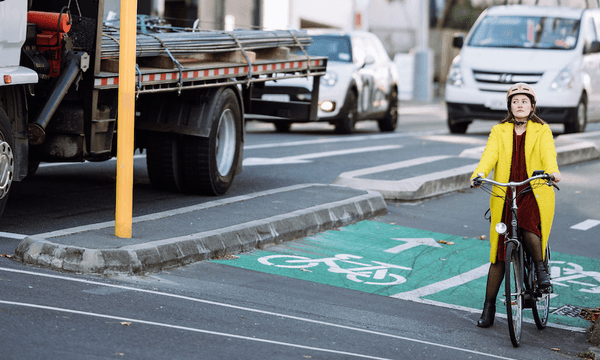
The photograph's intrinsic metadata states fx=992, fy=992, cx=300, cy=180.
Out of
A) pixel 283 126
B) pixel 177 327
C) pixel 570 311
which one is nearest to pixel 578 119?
pixel 283 126

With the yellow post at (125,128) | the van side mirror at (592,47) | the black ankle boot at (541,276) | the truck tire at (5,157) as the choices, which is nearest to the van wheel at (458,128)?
the van side mirror at (592,47)

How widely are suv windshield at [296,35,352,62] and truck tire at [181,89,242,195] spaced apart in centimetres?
861

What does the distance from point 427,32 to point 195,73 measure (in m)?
38.0

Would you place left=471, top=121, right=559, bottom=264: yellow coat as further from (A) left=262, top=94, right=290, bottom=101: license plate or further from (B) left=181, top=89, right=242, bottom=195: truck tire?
(A) left=262, top=94, right=290, bottom=101: license plate

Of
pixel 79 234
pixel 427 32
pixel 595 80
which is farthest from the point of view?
pixel 427 32

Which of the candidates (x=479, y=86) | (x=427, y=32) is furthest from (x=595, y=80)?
(x=427, y=32)

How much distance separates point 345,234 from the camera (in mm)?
9000

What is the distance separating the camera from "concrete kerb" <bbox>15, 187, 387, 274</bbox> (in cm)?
656

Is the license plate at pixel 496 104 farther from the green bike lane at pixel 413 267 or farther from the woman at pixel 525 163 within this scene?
the woman at pixel 525 163

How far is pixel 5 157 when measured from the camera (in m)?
7.26

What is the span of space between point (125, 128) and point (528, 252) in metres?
2.97

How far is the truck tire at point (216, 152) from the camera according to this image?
9641 millimetres

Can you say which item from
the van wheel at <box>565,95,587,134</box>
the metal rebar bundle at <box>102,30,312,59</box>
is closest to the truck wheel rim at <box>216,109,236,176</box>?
the metal rebar bundle at <box>102,30,312,59</box>

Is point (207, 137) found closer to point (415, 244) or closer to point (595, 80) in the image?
point (415, 244)
